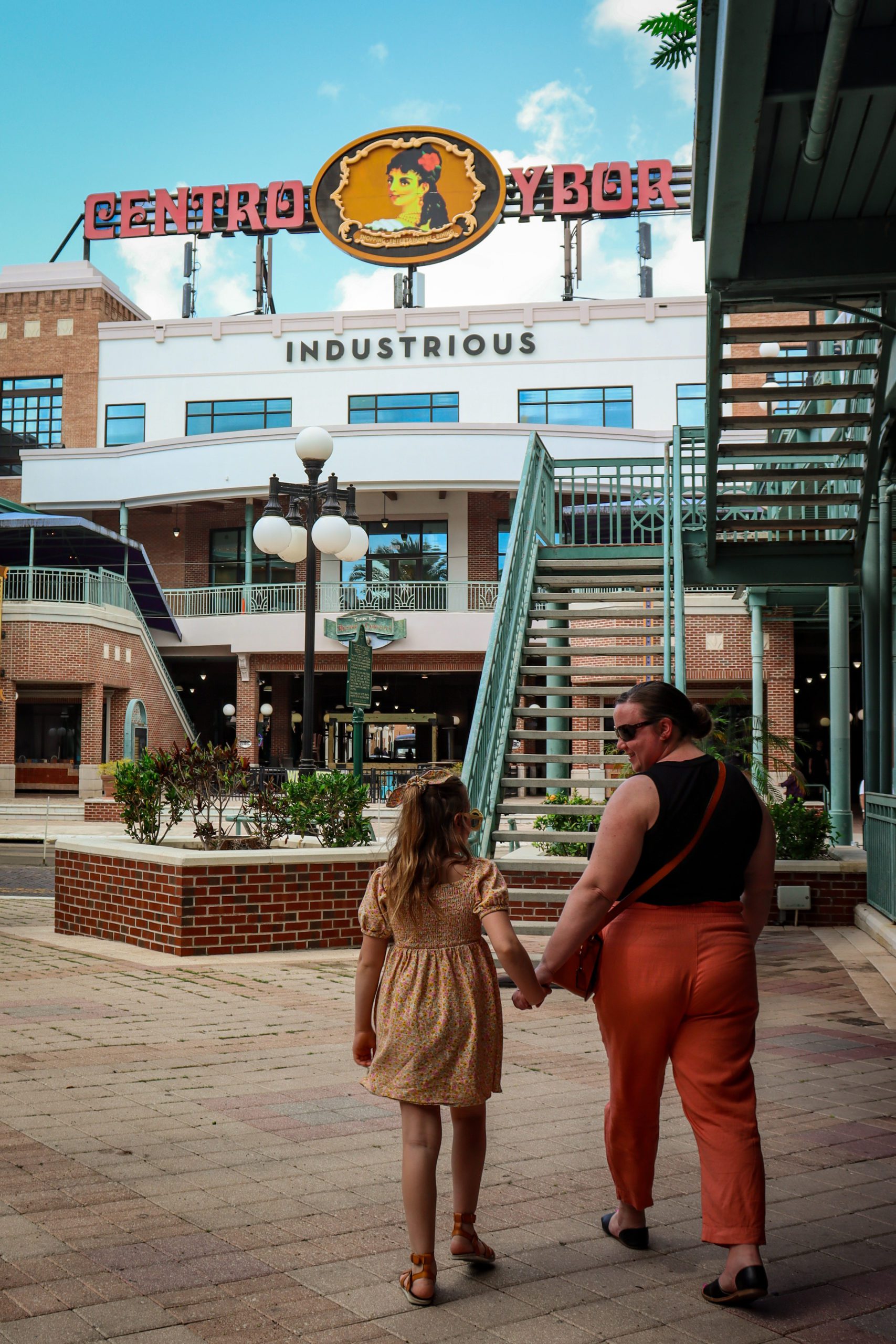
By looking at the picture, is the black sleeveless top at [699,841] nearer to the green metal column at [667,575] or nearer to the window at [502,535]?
the green metal column at [667,575]

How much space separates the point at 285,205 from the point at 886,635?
34.3 metres

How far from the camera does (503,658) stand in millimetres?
10703

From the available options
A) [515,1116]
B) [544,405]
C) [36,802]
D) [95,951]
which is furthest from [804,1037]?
[544,405]

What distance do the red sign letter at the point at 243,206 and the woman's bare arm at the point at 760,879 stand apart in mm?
40618

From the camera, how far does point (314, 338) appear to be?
1540 inches

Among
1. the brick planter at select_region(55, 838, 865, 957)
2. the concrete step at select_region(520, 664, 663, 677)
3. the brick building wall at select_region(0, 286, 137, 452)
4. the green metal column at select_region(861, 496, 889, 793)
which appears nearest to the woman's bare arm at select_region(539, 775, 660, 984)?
the brick planter at select_region(55, 838, 865, 957)

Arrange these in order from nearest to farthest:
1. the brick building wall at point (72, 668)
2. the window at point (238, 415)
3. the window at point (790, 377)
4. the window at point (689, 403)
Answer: the window at point (790, 377) < the brick building wall at point (72, 668) < the window at point (689, 403) < the window at point (238, 415)

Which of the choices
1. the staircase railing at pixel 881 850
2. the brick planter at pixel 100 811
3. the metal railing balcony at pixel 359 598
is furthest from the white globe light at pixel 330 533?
the metal railing balcony at pixel 359 598

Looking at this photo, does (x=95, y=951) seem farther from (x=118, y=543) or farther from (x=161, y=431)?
(x=161, y=431)

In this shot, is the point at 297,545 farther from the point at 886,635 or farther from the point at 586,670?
the point at 886,635

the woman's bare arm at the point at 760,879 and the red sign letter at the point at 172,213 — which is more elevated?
the red sign letter at the point at 172,213

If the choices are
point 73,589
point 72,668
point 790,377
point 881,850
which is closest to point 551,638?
point 881,850

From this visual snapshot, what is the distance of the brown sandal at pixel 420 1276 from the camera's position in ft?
11.1

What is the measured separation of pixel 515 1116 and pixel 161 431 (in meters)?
37.0
